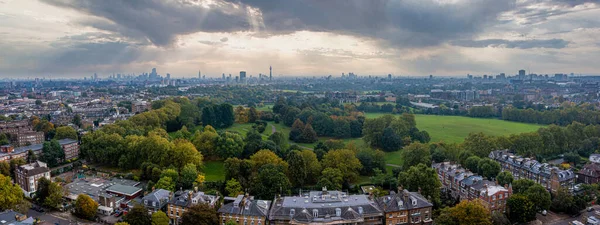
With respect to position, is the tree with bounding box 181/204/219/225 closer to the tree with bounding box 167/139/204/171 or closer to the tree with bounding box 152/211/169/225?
the tree with bounding box 152/211/169/225

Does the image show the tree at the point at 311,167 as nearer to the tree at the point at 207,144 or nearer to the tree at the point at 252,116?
the tree at the point at 207,144

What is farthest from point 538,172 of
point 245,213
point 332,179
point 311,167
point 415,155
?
point 245,213

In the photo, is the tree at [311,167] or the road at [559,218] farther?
the tree at [311,167]

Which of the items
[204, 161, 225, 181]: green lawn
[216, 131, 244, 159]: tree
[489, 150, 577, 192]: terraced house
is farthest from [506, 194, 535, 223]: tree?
[216, 131, 244, 159]: tree

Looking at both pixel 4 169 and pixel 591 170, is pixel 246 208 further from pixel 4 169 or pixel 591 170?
pixel 591 170

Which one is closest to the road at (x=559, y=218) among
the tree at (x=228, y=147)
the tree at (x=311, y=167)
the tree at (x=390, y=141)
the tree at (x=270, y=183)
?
the tree at (x=311, y=167)
